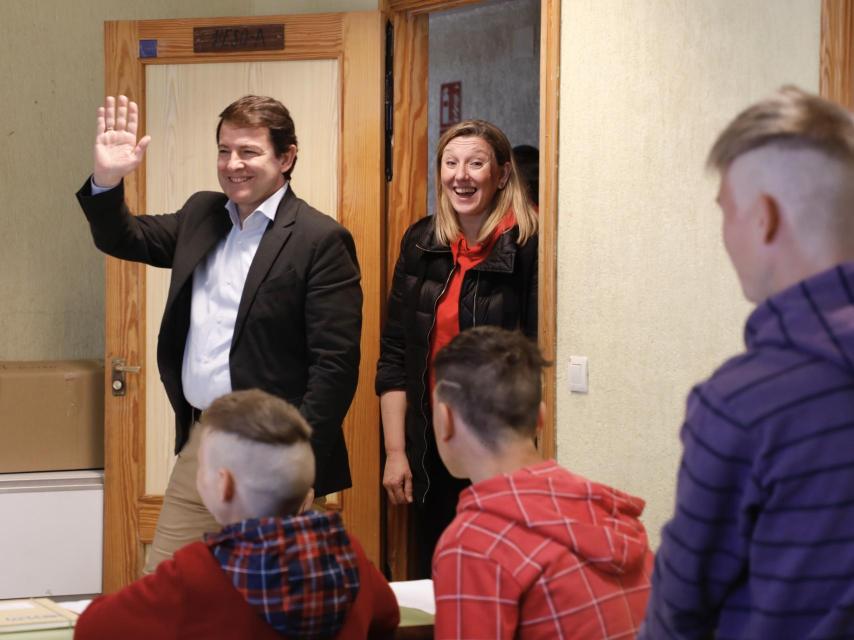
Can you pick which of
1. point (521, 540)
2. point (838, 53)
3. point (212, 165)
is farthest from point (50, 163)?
point (521, 540)

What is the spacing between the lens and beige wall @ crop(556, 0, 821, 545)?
261 centimetres

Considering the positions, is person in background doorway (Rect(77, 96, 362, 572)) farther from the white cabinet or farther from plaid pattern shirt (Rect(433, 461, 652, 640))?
the white cabinet

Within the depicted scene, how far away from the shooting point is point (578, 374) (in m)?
2.97

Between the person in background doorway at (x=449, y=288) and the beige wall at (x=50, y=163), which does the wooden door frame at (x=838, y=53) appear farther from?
the beige wall at (x=50, y=163)

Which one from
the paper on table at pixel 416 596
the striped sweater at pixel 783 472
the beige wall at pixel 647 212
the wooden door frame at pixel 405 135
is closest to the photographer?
the striped sweater at pixel 783 472

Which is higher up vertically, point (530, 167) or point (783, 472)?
point (530, 167)

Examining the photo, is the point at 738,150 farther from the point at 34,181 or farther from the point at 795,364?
the point at 34,181

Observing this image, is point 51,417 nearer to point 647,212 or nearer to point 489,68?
point 647,212

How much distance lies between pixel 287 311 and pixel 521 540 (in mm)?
1196

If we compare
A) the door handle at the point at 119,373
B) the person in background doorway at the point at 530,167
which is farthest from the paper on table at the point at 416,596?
the door handle at the point at 119,373

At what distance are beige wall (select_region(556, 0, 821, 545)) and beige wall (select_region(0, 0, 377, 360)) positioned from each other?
149 centimetres

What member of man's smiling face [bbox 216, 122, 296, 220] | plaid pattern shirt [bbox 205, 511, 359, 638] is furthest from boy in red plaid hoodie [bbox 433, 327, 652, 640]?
man's smiling face [bbox 216, 122, 296, 220]

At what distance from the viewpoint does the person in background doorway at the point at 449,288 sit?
299 cm

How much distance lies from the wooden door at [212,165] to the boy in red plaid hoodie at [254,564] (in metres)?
→ 1.84
